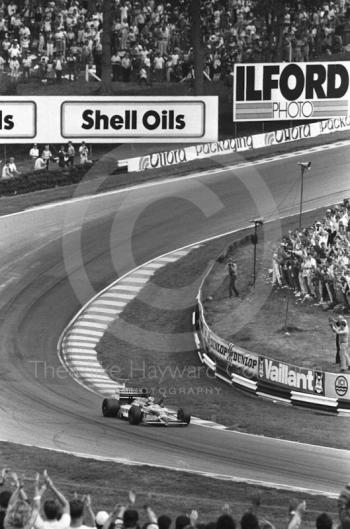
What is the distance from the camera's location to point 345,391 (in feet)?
89.1

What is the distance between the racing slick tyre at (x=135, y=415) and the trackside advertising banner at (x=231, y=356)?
3944 millimetres

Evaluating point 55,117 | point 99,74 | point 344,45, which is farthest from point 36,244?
point 344,45

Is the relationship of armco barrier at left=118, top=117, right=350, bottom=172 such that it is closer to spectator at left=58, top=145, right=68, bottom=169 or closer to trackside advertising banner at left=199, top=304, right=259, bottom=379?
spectator at left=58, top=145, right=68, bottom=169

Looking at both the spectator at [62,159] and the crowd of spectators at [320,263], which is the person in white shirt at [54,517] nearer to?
the crowd of spectators at [320,263]

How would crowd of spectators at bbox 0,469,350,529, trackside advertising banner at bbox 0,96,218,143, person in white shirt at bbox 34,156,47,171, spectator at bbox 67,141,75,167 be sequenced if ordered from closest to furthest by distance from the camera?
crowd of spectators at bbox 0,469,350,529 < person in white shirt at bbox 34,156,47,171 < spectator at bbox 67,141,75,167 < trackside advertising banner at bbox 0,96,218,143

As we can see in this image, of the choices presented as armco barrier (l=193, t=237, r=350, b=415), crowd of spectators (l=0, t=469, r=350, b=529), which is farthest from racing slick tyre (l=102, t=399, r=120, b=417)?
crowd of spectators (l=0, t=469, r=350, b=529)

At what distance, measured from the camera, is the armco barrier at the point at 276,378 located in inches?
1076

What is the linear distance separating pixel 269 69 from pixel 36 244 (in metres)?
14.9

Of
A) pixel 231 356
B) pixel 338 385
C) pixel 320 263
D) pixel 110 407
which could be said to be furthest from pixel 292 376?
pixel 320 263

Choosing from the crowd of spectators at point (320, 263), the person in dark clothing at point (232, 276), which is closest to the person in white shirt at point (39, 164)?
the person in dark clothing at point (232, 276)

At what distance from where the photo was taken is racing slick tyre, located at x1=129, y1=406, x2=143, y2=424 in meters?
26.5

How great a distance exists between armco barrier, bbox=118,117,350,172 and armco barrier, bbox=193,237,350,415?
718 inches

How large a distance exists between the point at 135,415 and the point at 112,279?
1397 centimetres

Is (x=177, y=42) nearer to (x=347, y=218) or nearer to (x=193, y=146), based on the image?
(x=193, y=146)
